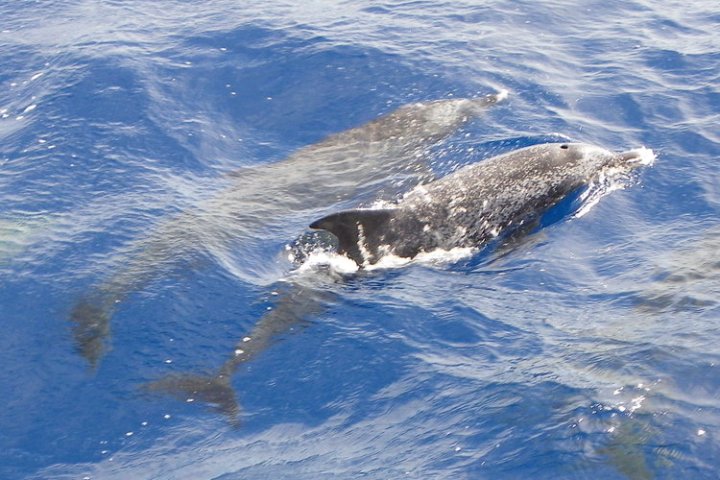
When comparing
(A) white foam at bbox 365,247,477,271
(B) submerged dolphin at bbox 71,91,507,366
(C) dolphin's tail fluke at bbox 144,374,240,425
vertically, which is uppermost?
(B) submerged dolphin at bbox 71,91,507,366

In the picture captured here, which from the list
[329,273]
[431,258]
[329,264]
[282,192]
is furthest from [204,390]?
[282,192]

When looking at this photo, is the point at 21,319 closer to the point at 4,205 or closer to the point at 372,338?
the point at 4,205

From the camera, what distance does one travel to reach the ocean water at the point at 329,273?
417 inches

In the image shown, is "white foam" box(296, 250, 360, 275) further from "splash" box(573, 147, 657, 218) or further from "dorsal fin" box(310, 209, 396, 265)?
"splash" box(573, 147, 657, 218)

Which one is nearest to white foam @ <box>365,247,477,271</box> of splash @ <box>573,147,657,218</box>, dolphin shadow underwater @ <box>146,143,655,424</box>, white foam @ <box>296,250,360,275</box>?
dolphin shadow underwater @ <box>146,143,655,424</box>

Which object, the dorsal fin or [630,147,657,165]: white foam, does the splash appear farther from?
the dorsal fin

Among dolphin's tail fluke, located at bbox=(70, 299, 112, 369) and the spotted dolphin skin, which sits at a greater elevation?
the spotted dolphin skin

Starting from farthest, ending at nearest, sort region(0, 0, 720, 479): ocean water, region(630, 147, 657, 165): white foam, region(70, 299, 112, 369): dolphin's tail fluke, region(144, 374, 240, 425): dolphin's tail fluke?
region(630, 147, 657, 165): white foam
region(70, 299, 112, 369): dolphin's tail fluke
region(144, 374, 240, 425): dolphin's tail fluke
region(0, 0, 720, 479): ocean water

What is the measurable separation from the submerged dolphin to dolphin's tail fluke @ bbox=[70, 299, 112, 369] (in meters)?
0.01

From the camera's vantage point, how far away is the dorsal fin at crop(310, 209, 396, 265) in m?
13.6

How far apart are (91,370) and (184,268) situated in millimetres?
2315

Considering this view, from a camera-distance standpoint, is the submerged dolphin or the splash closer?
the submerged dolphin

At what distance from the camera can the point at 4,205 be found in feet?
50.6

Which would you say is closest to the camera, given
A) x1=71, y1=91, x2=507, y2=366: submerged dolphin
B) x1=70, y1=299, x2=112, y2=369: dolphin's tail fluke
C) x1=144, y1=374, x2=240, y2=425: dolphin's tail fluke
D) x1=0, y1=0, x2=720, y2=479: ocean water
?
x1=0, y1=0, x2=720, y2=479: ocean water
